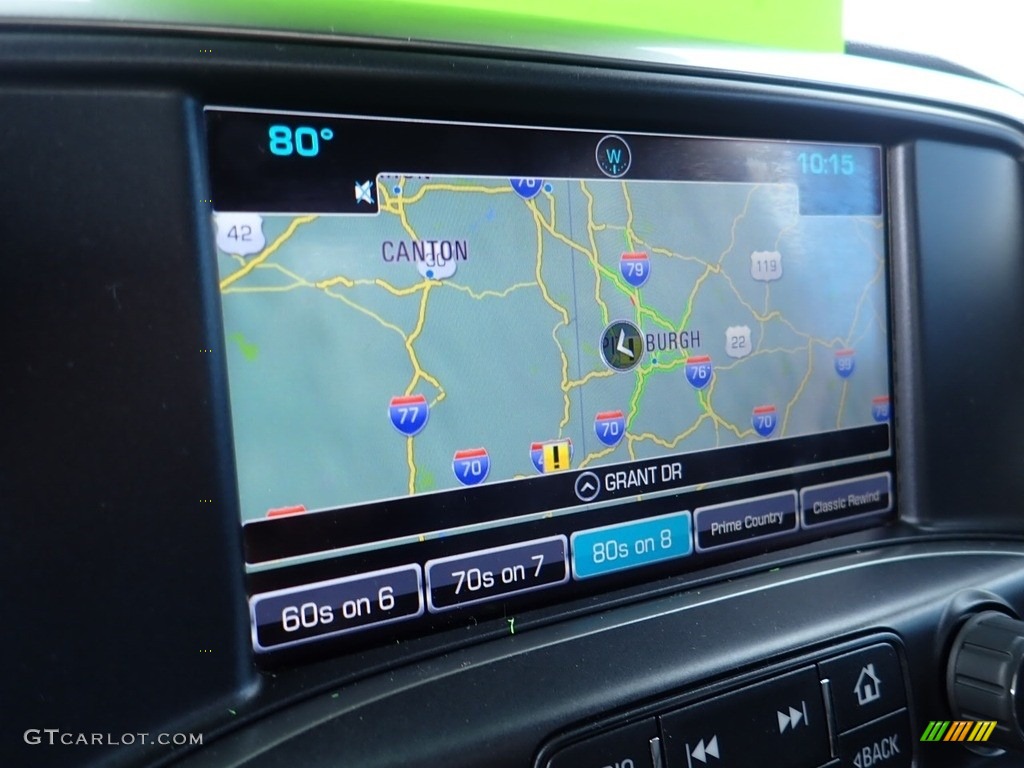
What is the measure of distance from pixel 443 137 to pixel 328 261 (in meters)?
0.15

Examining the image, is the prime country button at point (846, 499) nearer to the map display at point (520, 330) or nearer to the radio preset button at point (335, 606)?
the map display at point (520, 330)

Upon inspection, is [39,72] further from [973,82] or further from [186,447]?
[973,82]

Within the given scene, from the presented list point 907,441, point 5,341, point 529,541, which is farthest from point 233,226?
point 907,441

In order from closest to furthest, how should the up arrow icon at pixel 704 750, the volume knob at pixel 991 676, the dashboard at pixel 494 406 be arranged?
the dashboard at pixel 494 406
the up arrow icon at pixel 704 750
the volume knob at pixel 991 676

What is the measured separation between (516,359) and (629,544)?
0.71 ft

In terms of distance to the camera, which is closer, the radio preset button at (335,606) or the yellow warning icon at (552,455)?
the radio preset button at (335,606)

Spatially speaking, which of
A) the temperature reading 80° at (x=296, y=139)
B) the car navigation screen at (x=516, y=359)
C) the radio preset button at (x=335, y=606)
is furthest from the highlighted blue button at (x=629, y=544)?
the temperature reading 80° at (x=296, y=139)

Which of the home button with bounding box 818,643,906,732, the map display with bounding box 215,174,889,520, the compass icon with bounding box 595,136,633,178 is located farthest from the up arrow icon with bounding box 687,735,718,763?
the compass icon with bounding box 595,136,633,178

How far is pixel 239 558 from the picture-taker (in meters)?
0.71

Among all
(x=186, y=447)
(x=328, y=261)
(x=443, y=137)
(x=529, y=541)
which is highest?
(x=443, y=137)

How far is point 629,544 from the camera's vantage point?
0.88 meters

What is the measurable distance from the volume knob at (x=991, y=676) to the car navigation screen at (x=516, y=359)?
17 cm

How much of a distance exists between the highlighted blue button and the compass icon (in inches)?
13.1

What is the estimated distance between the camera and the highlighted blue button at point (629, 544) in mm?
861
